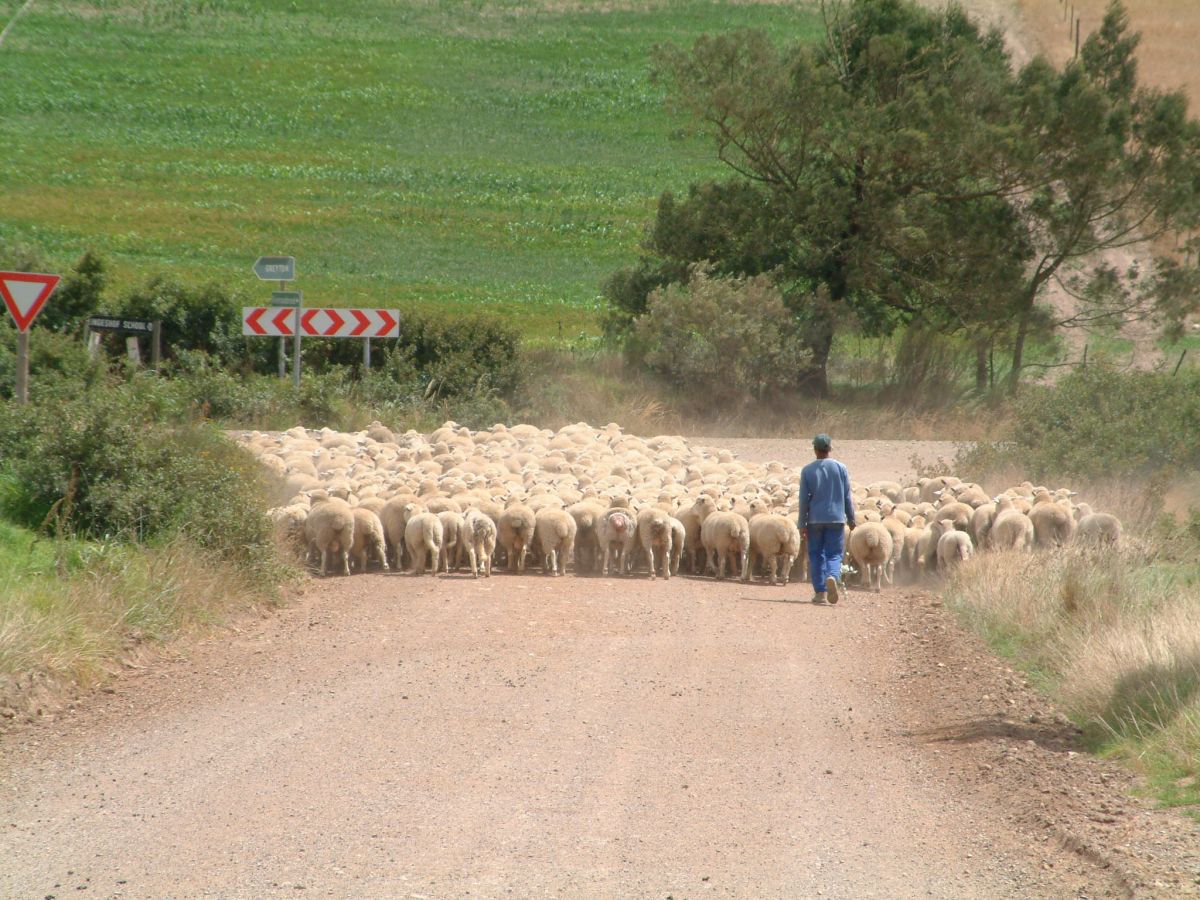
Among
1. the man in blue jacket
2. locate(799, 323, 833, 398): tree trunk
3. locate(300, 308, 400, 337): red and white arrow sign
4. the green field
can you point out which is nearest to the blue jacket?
the man in blue jacket

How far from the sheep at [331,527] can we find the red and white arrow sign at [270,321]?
10141 millimetres

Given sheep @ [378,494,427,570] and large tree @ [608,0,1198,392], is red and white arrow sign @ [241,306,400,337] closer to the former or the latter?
sheep @ [378,494,427,570]

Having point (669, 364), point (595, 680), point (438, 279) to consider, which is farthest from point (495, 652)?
point (438, 279)

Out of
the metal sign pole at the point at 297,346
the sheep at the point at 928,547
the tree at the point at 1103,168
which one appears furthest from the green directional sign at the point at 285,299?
the tree at the point at 1103,168

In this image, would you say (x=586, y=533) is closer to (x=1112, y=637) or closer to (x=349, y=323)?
(x=1112, y=637)

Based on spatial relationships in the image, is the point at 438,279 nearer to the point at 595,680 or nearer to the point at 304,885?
the point at 595,680

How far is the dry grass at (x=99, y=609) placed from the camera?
8.86 meters

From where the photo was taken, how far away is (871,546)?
48.4ft

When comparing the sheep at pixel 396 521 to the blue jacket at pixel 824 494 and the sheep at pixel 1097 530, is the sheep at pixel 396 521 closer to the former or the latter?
the blue jacket at pixel 824 494

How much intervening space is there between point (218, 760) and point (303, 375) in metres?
19.2

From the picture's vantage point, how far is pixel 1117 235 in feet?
109

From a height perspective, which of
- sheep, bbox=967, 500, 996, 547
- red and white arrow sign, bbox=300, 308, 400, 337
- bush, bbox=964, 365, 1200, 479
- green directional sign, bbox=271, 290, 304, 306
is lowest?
sheep, bbox=967, 500, 996, 547

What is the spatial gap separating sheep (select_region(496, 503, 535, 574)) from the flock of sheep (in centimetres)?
1

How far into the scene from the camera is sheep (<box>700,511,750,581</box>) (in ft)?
49.3
